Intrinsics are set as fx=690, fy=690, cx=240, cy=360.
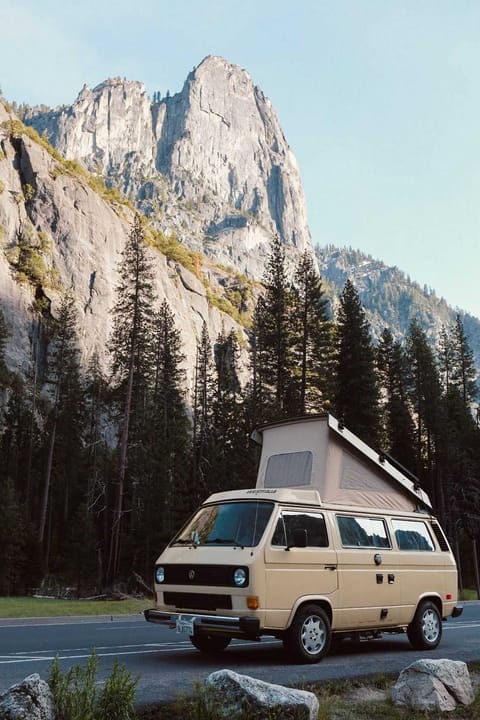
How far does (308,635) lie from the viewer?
372 inches

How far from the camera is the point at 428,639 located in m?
11.5

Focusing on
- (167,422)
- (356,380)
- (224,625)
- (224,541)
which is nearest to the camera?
(224,625)

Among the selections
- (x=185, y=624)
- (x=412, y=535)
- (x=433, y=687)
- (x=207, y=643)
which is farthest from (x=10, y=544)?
(x=433, y=687)

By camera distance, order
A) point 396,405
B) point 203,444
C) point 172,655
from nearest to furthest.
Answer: point 172,655, point 396,405, point 203,444

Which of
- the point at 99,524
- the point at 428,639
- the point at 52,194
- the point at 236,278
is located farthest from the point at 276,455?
the point at 236,278

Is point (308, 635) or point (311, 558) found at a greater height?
point (311, 558)

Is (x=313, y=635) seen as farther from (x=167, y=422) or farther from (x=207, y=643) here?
(x=167, y=422)

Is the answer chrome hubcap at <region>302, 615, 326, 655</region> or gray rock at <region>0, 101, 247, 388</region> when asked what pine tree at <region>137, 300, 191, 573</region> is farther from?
chrome hubcap at <region>302, 615, 326, 655</region>

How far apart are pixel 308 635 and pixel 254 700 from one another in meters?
4.12

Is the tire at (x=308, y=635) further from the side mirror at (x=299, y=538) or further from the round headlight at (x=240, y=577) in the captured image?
the round headlight at (x=240, y=577)

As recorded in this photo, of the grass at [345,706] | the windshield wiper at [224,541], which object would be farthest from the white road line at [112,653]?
the grass at [345,706]

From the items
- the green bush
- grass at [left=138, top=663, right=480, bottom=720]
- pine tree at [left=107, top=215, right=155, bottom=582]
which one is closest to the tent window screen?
grass at [left=138, top=663, right=480, bottom=720]

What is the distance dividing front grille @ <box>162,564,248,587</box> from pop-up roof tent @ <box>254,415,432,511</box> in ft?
9.99

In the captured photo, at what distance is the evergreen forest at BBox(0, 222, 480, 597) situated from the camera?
132 ft
